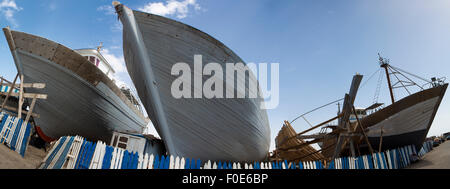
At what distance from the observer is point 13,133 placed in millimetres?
6852

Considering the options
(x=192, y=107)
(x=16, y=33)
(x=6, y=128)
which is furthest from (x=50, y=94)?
(x=192, y=107)

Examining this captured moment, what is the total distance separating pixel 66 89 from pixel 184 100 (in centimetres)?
712

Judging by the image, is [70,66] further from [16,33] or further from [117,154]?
[117,154]

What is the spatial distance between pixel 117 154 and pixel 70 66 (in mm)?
6634

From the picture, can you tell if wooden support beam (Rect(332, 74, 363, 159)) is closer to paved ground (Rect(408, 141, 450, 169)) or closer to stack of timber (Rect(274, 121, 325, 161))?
paved ground (Rect(408, 141, 450, 169))

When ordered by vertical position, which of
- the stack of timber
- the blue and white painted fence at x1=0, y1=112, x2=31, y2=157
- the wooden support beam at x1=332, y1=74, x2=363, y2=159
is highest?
the wooden support beam at x1=332, y1=74, x2=363, y2=159

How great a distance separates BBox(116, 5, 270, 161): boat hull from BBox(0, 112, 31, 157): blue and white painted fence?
4.48 m

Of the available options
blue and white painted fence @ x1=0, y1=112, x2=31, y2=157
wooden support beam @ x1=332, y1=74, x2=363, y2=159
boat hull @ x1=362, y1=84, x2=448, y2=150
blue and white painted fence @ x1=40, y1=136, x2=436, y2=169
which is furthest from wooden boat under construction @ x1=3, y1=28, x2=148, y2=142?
boat hull @ x1=362, y1=84, x2=448, y2=150

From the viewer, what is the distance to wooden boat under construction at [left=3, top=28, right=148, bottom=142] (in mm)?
9352

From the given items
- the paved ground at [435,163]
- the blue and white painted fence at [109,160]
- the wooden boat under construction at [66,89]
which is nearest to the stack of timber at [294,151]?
the paved ground at [435,163]

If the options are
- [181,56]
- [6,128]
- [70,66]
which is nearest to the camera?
[181,56]

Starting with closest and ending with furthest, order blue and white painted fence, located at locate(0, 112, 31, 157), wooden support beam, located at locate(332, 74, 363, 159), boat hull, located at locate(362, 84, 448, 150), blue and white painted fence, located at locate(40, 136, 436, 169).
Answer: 1. blue and white painted fence, located at locate(40, 136, 436, 169)
2. blue and white painted fence, located at locate(0, 112, 31, 157)
3. wooden support beam, located at locate(332, 74, 363, 159)
4. boat hull, located at locate(362, 84, 448, 150)
